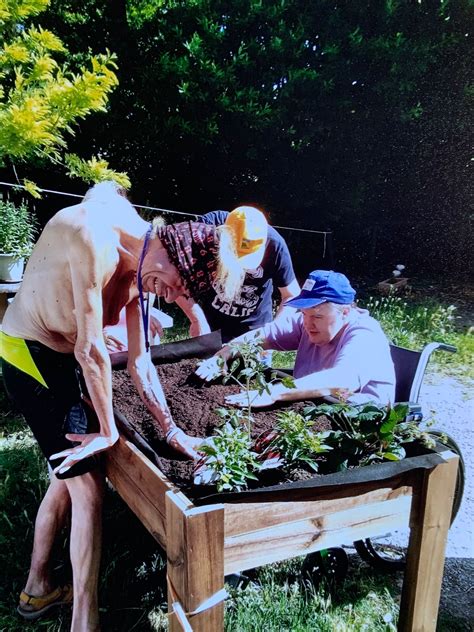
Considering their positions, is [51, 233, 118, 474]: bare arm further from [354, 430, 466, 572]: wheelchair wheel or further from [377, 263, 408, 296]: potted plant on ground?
[377, 263, 408, 296]: potted plant on ground

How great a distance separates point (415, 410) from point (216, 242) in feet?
3.26

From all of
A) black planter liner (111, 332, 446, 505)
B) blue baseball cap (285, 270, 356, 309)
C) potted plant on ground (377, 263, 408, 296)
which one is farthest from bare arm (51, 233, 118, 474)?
potted plant on ground (377, 263, 408, 296)

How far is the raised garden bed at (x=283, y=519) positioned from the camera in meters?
1.08

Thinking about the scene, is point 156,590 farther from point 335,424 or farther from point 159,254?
point 159,254

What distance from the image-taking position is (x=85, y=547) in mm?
1553

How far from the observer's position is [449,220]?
729 cm

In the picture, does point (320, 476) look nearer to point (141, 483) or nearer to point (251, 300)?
point (141, 483)

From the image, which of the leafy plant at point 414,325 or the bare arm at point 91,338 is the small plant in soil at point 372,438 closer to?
the bare arm at point 91,338

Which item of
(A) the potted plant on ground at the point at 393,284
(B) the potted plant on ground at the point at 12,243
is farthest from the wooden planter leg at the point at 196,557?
(A) the potted plant on ground at the point at 393,284

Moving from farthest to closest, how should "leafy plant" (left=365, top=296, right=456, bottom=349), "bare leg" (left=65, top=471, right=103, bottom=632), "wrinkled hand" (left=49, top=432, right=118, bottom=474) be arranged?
1. "leafy plant" (left=365, top=296, right=456, bottom=349)
2. "bare leg" (left=65, top=471, right=103, bottom=632)
3. "wrinkled hand" (left=49, top=432, right=118, bottom=474)

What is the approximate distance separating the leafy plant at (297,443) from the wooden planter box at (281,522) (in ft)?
0.36

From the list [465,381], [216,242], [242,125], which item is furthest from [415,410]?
[242,125]

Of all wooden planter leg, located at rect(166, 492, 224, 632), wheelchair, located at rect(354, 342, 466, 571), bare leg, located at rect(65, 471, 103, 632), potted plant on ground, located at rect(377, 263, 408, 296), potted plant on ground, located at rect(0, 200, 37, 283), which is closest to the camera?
wooden planter leg, located at rect(166, 492, 224, 632)

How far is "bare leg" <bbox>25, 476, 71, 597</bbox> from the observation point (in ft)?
5.80
